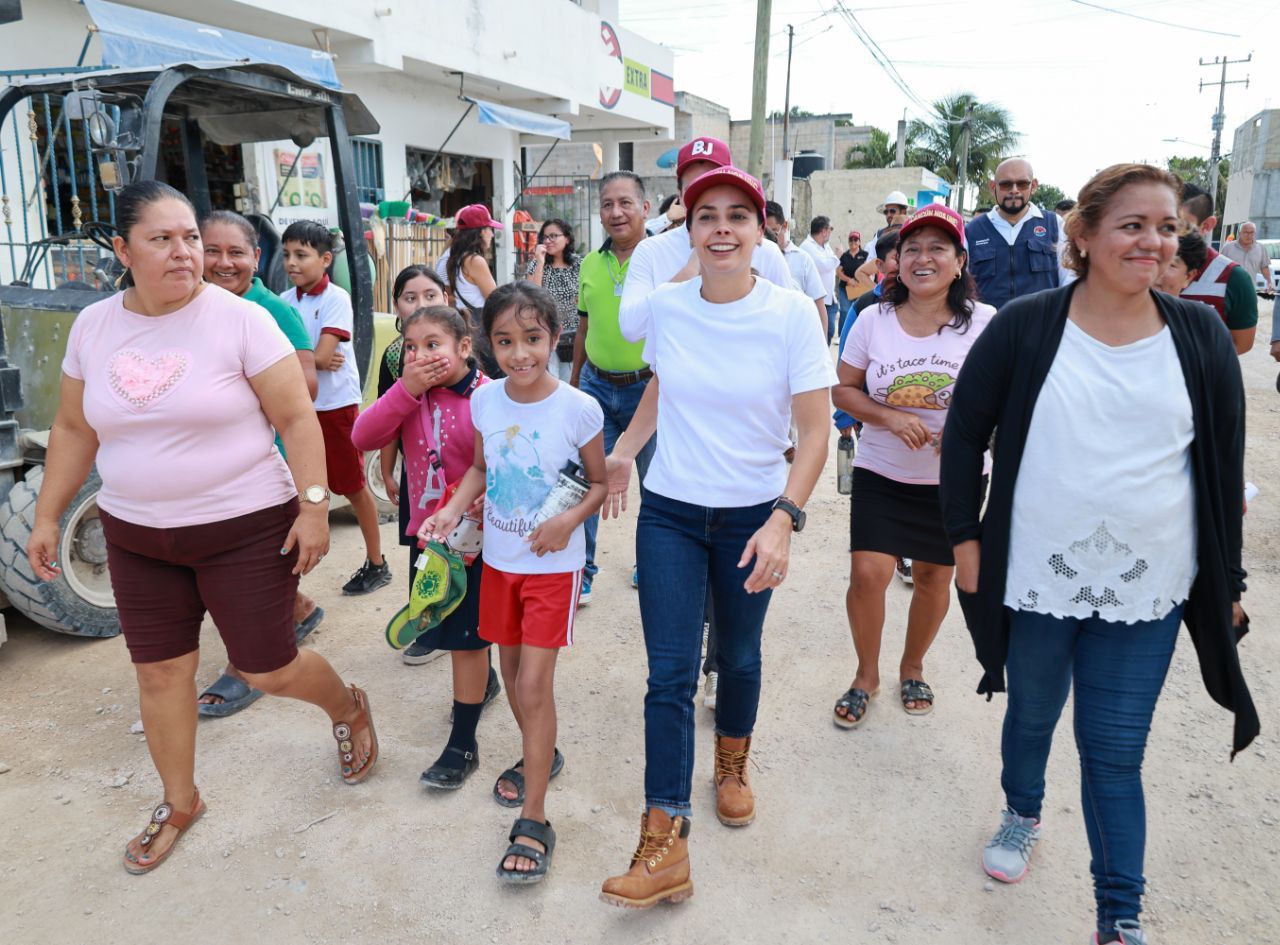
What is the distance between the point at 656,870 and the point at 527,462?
46.4 inches

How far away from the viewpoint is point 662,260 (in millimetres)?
3637

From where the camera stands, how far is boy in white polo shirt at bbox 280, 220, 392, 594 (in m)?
4.27

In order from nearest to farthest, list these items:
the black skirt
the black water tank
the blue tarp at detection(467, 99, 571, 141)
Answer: the black skirt < the blue tarp at detection(467, 99, 571, 141) < the black water tank

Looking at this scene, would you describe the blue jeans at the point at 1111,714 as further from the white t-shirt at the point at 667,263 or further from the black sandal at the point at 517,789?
the white t-shirt at the point at 667,263

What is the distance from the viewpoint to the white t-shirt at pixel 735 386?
2.54 metres

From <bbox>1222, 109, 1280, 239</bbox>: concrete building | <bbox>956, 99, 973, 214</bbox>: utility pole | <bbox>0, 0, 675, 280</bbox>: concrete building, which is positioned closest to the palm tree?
<bbox>956, 99, 973, 214</bbox>: utility pole

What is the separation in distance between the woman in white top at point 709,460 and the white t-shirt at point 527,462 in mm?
232

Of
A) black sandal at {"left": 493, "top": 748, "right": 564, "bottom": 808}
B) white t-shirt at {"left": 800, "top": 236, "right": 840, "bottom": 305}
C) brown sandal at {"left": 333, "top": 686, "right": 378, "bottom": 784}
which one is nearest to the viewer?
black sandal at {"left": 493, "top": 748, "right": 564, "bottom": 808}

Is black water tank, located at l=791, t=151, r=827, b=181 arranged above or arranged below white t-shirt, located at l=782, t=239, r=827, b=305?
above

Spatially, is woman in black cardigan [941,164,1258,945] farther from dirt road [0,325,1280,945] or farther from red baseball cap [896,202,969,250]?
red baseball cap [896,202,969,250]

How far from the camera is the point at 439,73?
1328cm

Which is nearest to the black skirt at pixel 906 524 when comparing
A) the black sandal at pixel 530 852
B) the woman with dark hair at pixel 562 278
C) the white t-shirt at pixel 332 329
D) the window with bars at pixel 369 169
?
the black sandal at pixel 530 852

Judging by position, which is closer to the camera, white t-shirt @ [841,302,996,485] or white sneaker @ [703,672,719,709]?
white t-shirt @ [841,302,996,485]

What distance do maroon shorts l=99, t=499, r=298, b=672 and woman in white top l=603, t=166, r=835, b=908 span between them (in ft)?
3.68
